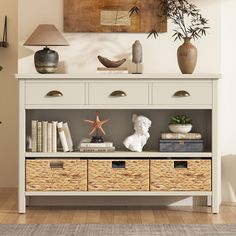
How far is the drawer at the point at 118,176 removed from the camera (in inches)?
186

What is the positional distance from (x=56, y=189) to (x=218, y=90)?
138 centimetres

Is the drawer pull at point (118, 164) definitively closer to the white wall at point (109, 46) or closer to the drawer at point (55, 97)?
the drawer at point (55, 97)

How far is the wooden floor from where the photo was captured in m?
4.48

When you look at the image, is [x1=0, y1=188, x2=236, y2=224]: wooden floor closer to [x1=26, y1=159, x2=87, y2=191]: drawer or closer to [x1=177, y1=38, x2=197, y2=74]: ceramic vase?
[x1=26, y1=159, x2=87, y2=191]: drawer

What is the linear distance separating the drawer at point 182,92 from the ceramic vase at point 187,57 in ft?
0.39

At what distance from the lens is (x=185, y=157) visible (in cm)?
474

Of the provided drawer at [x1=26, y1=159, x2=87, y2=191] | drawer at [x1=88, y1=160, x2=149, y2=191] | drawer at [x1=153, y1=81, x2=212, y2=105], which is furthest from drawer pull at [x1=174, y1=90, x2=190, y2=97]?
drawer at [x1=26, y1=159, x2=87, y2=191]

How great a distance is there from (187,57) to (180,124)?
47 cm

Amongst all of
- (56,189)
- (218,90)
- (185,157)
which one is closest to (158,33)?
(218,90)

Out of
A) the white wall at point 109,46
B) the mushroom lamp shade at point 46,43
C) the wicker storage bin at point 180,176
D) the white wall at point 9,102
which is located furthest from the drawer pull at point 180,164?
the white wall at point 9,102

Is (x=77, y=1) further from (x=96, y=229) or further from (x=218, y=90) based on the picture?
(x=96, y=229)

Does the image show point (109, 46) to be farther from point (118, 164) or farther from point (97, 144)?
point (118, 164)

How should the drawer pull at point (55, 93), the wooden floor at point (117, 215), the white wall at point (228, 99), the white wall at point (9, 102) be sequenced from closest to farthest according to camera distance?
the wooden floor at point (117, 215), the drawer pull at point (55, 93), the white wall at point (228, 99), the white wall at point (9, 102)

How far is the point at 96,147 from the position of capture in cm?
475
